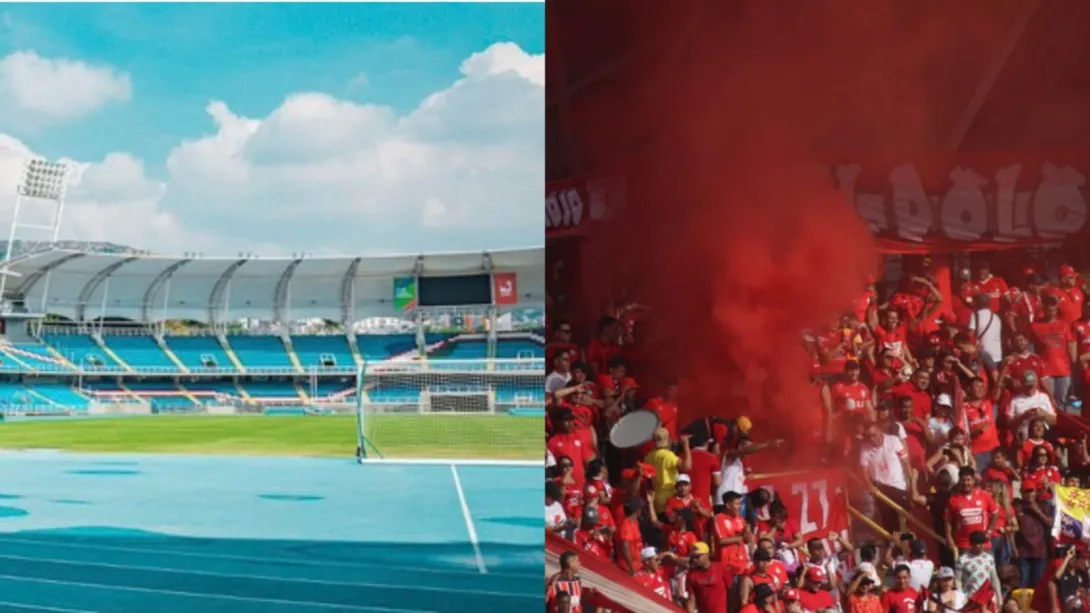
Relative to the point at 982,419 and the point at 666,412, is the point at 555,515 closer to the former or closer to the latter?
the point at 666,412

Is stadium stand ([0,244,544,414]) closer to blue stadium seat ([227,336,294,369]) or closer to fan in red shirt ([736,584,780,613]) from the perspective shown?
blue stadium seat ([227,336,294,369])

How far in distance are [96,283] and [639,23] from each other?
14633 millimetres

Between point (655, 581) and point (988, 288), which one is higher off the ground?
point (988, 288)

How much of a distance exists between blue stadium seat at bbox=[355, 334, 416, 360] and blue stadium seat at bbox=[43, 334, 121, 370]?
3682 mm

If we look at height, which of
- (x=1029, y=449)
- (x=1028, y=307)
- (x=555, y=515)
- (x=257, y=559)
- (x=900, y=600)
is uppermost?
(x=1028, y=307)

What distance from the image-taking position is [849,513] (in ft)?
7.29

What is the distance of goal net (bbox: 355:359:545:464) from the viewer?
9156 mm

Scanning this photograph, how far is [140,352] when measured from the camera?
14.8 meters

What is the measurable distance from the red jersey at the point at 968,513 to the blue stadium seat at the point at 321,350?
1267 centimetres

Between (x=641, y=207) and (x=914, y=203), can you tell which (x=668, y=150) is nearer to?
(x=641, y=207)

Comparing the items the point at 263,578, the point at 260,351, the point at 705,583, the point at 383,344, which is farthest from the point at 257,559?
the point at 260,351

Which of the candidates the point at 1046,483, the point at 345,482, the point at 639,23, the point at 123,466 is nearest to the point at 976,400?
the point at 1046,483

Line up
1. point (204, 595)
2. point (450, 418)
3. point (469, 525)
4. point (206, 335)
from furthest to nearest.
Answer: point (206, 335)
point (450, 418)
point (469, 525)
point (204, 595)

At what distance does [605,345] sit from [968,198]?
938 mm
